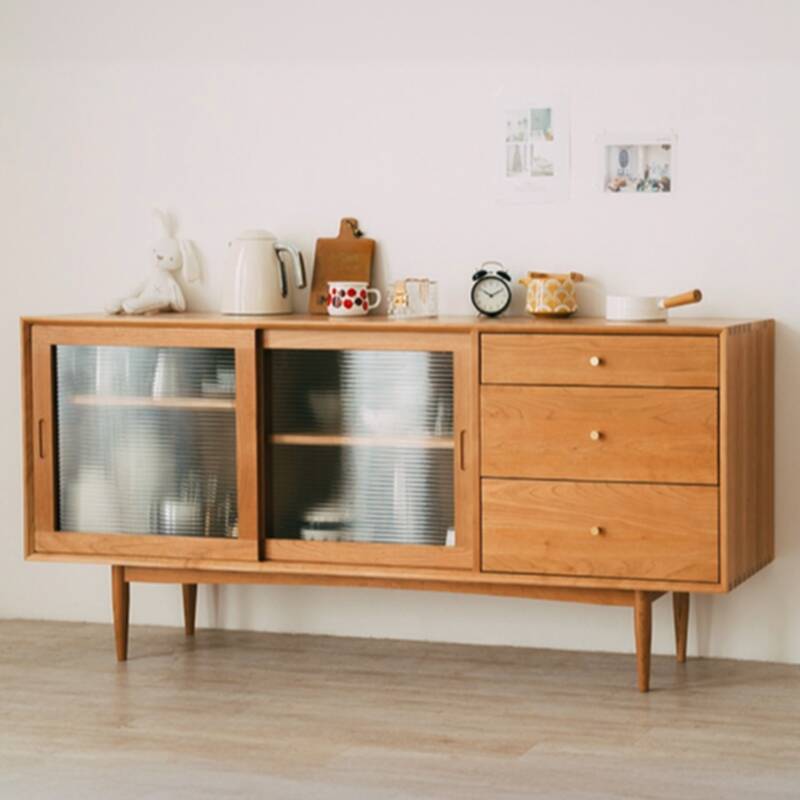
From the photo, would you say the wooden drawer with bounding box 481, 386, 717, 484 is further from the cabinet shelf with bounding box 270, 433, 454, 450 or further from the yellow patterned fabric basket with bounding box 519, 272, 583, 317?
the yellow patterned fabric basket with bounding box 519, 272, 583, 317

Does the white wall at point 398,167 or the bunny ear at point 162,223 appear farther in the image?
the bunny ear at point 162,223

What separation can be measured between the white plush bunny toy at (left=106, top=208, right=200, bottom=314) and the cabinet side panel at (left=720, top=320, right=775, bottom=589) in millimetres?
1460

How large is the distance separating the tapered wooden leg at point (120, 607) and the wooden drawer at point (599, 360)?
3.47ft

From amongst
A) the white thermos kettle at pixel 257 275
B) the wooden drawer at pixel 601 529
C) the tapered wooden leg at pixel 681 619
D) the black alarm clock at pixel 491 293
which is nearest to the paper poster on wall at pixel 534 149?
the black alarm clock at pixel 491 293

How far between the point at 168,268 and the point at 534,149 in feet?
3.26

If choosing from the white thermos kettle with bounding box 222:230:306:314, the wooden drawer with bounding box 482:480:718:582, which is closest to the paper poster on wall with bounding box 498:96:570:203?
the white thermos kettle with bounding box 222:230:306:314

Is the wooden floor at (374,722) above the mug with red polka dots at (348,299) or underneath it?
underneath

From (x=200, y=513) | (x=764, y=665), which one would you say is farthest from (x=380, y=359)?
(x=764, y=665)

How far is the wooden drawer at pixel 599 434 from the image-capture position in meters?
3.59

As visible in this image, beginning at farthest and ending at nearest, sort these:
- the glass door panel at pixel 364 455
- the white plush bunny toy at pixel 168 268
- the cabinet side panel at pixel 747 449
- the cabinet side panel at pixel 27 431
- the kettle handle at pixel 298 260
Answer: the white plush bunny toy at pixel 168 268 → the kettle handle at pixel 298 260 → the cabinet side panel at pixel 27 431 → the glass door panel at pixel 364 455 → the cabinet side panel at pixel 747 449

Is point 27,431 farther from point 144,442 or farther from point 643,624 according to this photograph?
point 643,624

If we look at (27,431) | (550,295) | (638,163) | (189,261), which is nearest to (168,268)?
(189,261)

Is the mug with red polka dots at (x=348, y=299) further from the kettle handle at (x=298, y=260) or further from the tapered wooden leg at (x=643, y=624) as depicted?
the tapered wooden leg at (x=643, y=624)

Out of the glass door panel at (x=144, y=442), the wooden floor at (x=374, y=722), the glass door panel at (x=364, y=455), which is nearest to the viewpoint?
the wooden floor at (x=374, y=722)
